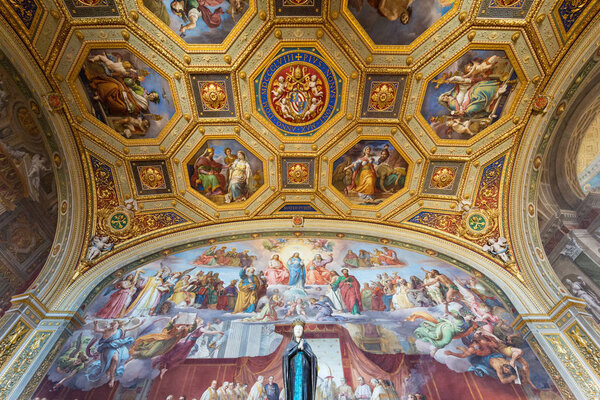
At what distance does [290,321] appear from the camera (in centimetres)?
812

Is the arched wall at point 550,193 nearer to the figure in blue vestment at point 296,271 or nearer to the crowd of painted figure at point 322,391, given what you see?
the crowd of painted figure at point 322,391

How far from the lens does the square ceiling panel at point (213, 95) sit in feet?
28.6

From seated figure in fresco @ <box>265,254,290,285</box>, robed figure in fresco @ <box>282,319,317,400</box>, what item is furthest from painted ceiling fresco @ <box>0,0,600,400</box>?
robed figure in fresco @ <box>282,319,317,400</box>

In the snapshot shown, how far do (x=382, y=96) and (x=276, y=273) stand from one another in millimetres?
6072

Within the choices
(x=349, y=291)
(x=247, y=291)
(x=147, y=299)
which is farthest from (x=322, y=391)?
(x=147, y=299)

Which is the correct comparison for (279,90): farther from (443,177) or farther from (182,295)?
(182,295)

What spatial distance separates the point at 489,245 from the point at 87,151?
12.4 meters

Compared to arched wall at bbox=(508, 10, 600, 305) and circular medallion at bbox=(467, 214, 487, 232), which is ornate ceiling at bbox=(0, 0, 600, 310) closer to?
circular medallion at bbox=(467, 214, 487, 232)

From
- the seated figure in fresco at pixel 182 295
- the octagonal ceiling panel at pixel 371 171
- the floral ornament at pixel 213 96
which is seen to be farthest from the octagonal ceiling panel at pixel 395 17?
the seated figure in fresco at pixel 182 295

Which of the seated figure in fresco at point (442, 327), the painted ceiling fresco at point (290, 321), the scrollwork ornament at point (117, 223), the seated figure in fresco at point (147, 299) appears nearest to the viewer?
the painted ceiling fresco at point (290, 321)

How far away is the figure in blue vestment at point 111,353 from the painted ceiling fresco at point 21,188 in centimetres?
244

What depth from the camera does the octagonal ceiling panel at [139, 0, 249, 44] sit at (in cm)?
745

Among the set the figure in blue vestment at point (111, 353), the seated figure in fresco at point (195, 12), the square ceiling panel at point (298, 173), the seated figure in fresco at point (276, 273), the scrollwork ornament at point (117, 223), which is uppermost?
the seated figure in fresco at point (195, 12)

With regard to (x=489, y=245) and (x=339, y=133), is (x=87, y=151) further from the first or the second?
(x=489, y=245)
